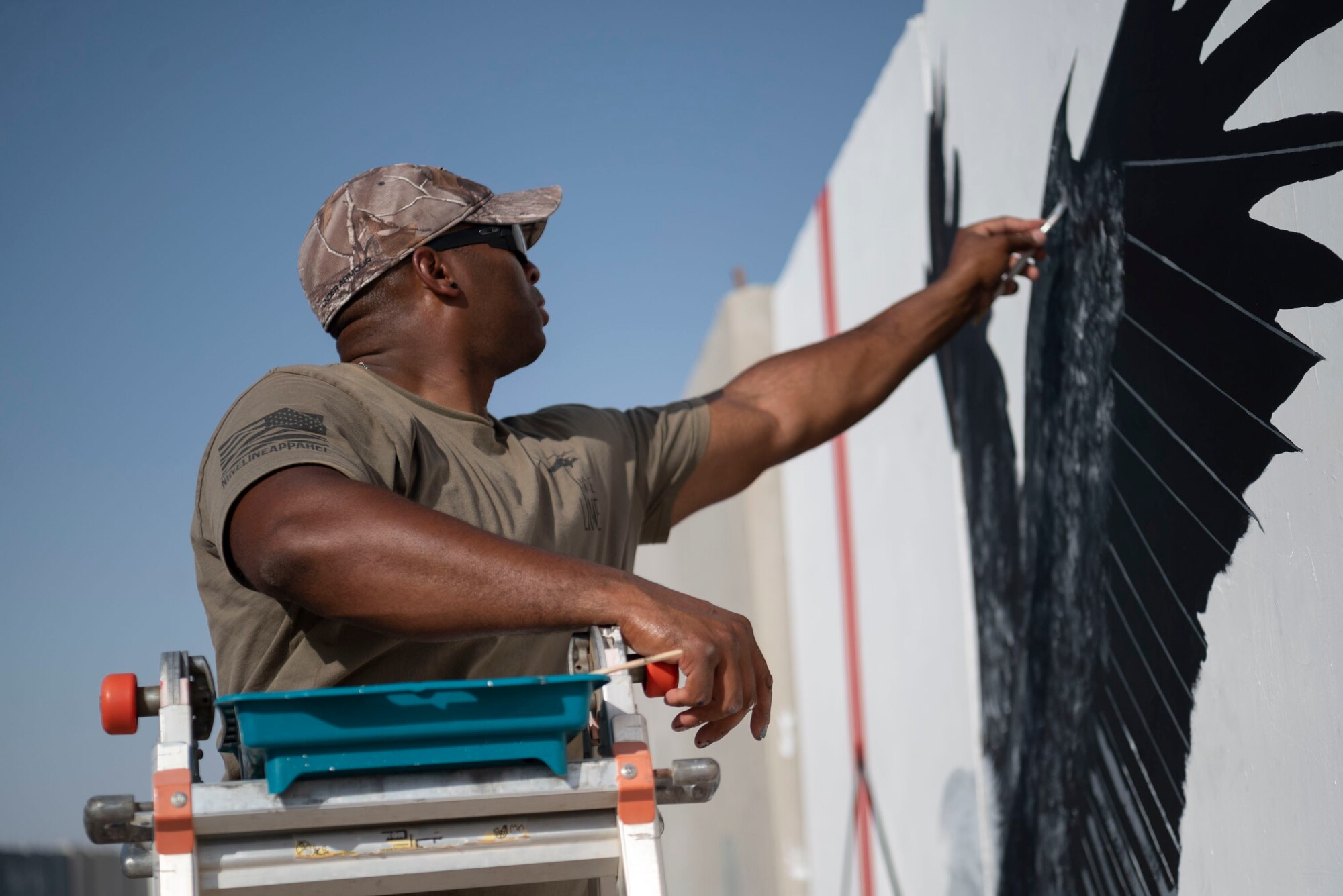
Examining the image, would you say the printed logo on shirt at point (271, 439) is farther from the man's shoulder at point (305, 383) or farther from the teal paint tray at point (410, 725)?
the teal paint tray at point (410, 725)

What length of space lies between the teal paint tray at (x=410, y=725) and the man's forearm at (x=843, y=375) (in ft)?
4.06

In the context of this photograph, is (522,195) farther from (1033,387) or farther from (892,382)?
(1033,387)

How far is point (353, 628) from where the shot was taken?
5.08ft

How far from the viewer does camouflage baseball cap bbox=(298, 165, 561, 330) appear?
6.23 feet

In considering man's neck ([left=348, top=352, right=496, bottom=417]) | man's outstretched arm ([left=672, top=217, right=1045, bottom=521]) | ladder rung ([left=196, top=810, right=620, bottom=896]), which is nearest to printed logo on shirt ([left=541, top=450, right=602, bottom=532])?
man's neck ([left=348, top=352, right=496, bottom=417])

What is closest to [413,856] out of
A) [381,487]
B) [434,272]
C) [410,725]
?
[410,725]

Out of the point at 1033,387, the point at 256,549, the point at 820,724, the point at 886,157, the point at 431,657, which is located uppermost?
the point at 886,157

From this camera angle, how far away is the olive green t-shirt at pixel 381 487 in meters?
1.45

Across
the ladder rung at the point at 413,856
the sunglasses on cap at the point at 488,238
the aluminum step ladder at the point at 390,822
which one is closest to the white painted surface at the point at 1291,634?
the aluminum step ladder at the point at 390,822

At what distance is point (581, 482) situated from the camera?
1.92m

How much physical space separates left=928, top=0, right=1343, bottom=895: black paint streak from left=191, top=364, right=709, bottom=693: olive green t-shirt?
0.79 m

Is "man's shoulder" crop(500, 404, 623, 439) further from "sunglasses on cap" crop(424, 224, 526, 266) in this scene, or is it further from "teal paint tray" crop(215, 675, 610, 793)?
"teal paint tray" crop(215, 675, 610, 793)

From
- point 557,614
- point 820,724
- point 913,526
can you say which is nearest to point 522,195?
point 557,614

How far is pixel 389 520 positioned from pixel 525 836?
13.1 inches
